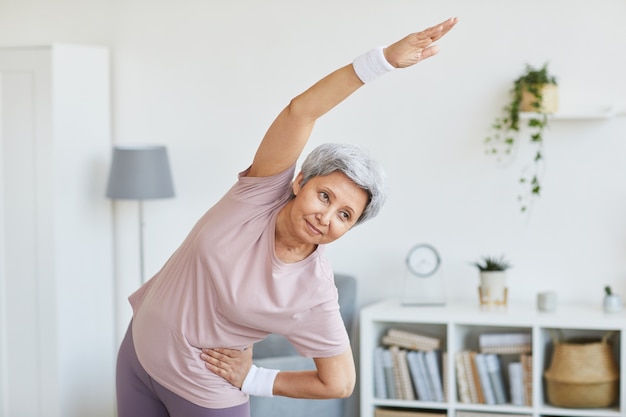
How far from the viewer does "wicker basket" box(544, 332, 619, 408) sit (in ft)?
12.6

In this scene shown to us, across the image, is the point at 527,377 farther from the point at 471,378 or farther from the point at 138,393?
the point at 138,393

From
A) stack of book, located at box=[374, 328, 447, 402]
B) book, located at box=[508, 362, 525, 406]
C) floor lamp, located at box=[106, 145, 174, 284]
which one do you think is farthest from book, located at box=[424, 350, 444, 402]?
floor lamp, located at box=[106, 145, 174, 284]

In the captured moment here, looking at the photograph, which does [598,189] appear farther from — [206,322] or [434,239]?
[206,322]

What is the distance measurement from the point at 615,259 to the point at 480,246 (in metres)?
0.57

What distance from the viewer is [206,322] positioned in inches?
88.7

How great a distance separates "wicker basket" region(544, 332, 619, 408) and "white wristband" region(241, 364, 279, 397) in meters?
1.84

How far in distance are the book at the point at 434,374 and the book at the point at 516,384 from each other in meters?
0.29

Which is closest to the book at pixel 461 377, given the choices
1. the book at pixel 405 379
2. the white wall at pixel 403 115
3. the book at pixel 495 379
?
the book at pixel 495 379

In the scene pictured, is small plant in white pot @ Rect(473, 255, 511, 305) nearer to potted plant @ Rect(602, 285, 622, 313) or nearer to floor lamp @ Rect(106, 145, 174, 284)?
potted plant @ Rect(602, 285, 622, 313)

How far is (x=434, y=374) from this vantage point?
13.2 feet

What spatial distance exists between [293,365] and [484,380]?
80cm

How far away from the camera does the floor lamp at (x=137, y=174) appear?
14.2 ft

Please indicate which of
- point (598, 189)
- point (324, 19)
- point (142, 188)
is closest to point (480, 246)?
point (598, 189)

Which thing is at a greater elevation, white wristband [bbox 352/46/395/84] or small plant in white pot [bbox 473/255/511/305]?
white wristband [bbox 352/46/395/84]
